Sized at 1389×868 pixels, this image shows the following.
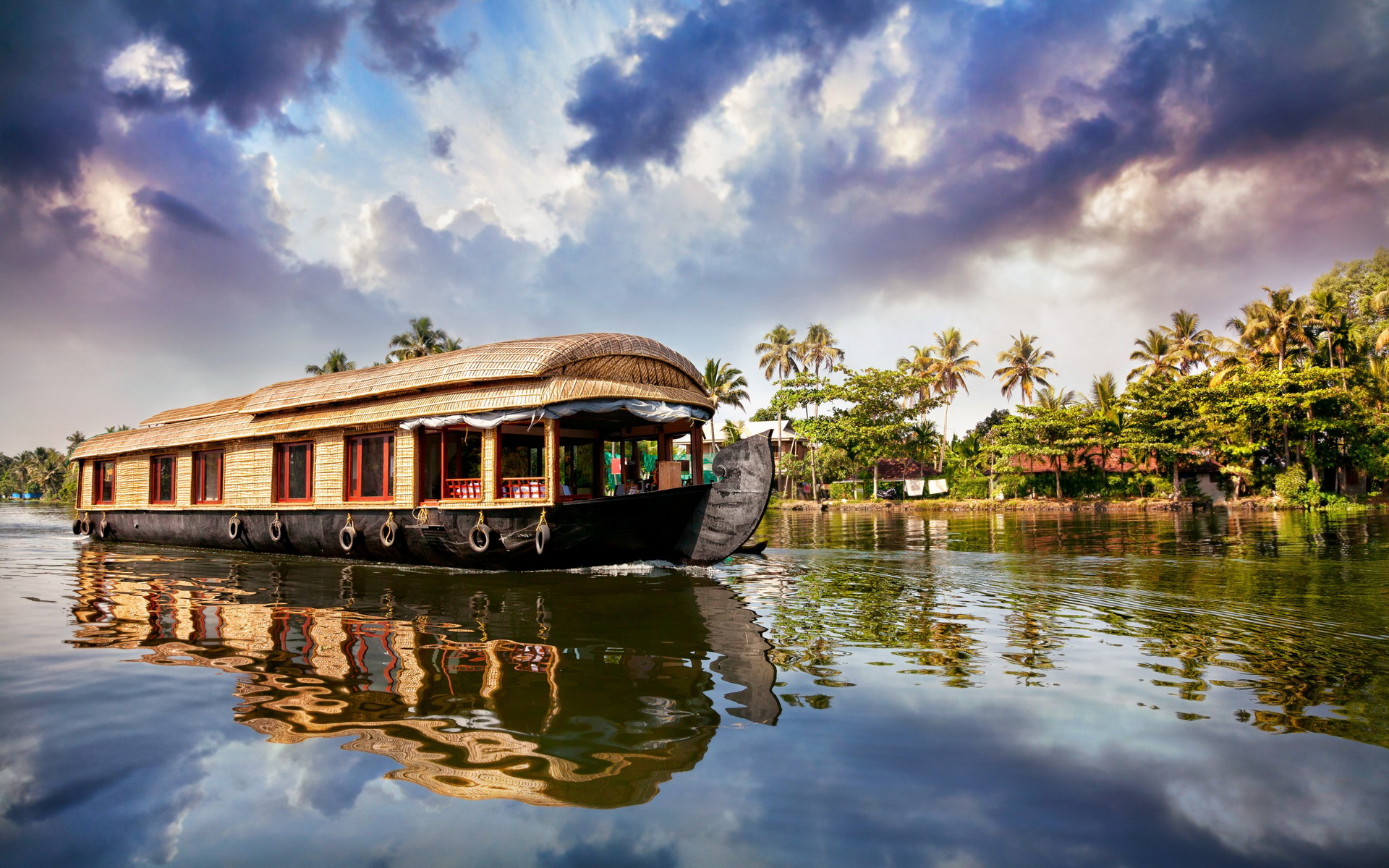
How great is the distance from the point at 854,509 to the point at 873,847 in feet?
122

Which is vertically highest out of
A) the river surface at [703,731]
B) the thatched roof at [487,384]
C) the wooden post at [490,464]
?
the thatched roof at [487,384]

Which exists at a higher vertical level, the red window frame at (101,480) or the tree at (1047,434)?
the tree at (1047,434)

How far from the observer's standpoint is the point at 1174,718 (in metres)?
4.00

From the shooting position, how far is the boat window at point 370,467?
11.9m

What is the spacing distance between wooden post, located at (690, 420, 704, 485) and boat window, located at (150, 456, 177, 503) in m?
12.5

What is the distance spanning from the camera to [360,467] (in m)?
12.4

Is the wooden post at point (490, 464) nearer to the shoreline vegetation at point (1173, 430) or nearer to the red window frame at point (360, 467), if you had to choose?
the red window frame at point (360, 467)

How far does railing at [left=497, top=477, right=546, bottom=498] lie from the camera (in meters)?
10.4

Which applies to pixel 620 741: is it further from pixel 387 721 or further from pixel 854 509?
pixel 854 509

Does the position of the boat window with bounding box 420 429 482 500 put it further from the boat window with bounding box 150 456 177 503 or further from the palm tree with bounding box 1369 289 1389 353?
the palm tree with bounding box 1369 289 1389 353

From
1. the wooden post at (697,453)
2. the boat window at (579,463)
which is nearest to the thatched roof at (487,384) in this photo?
the wooden post at (697,453)

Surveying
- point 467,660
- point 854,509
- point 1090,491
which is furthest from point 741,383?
point 467,660

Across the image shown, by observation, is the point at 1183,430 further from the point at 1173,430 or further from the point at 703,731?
the point at 703,731

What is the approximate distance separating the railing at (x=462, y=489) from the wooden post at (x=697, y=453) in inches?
131
